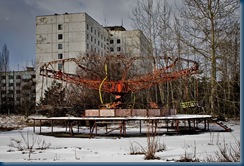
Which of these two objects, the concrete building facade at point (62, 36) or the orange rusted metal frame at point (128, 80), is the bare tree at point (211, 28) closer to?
the orange rusted metal frame at point (128, 80)

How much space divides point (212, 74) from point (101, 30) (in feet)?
105

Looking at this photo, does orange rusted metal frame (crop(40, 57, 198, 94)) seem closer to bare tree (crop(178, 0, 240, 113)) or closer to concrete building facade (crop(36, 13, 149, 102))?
bare tree (crop(178, 0, 240, 113))

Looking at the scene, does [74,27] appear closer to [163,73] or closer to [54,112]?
[54,112]

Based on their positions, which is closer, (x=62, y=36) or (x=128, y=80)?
(x=128, y=80)

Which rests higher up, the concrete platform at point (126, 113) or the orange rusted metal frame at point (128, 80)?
the orange rusted metal frame at point (128, 80)

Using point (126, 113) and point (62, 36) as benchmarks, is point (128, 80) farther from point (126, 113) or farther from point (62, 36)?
point (62, 36)

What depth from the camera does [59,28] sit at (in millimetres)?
45156

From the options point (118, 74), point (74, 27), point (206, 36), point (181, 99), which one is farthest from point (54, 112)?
point (74, 27)

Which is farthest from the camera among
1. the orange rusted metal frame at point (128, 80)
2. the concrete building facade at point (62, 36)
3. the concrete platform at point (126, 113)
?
the concrete building facade at point (62, 36)

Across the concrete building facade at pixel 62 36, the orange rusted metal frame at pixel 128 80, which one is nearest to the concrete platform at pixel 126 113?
the orange rusted metal frame at pixel 128 80

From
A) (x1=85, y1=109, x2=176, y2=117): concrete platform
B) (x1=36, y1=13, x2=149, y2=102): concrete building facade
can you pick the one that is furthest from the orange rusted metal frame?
(x1=36, y1=13, x2=149, y2=102): concrete building facade

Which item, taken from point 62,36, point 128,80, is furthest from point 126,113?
point 62,36

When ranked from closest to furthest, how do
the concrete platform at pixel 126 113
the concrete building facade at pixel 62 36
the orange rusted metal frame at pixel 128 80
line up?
the concrete platform at pixel 126 113, the orange rusted metal frame at pixel 128 80, the concrete building facade at pixel 62 36

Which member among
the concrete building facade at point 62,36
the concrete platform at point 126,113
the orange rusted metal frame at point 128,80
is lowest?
the concrete platform at point 126,113
